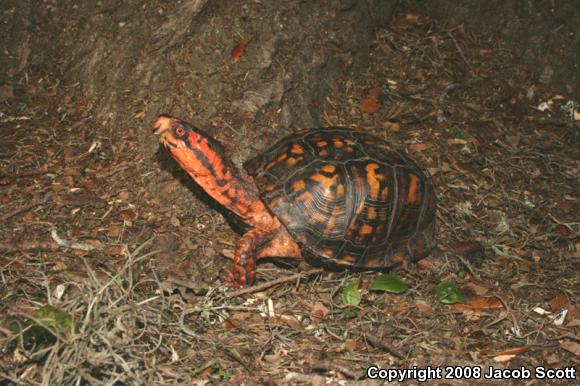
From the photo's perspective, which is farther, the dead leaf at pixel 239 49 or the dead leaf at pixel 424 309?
the dead leaf at pixel 239 49

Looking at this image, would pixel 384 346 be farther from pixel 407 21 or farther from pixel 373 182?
pixel 407 21

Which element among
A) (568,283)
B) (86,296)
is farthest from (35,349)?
(568,283)

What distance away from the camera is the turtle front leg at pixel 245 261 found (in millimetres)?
3202

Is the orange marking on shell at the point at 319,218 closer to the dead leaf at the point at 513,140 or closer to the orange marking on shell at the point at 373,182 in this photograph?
the orange marking on shell at the point at 373,182

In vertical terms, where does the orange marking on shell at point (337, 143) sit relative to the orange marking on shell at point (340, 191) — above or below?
above

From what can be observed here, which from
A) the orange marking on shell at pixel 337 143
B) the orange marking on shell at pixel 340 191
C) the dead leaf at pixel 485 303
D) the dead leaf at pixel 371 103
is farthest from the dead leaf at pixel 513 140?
the orange marking on shell at pixel 340 191

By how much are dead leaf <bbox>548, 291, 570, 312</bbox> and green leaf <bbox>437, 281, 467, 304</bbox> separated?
536 mm

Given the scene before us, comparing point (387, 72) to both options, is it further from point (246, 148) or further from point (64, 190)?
point (64, 190)

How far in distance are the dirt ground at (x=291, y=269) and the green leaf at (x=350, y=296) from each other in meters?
0.04

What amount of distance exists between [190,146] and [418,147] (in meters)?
1.88

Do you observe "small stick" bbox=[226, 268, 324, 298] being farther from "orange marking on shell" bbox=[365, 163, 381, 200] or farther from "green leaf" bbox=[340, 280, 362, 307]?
"orange marking on shell" bbox=[365, 163, 381, 200]

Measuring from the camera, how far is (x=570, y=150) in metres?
4.44

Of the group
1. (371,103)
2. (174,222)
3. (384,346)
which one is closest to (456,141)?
(371,103)

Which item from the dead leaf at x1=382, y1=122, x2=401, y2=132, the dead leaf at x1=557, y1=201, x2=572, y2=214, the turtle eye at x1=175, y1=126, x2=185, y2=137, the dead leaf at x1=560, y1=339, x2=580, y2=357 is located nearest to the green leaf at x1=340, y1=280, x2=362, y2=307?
the dead leaf at x1=560, y1=339, x2=580, y2=357
